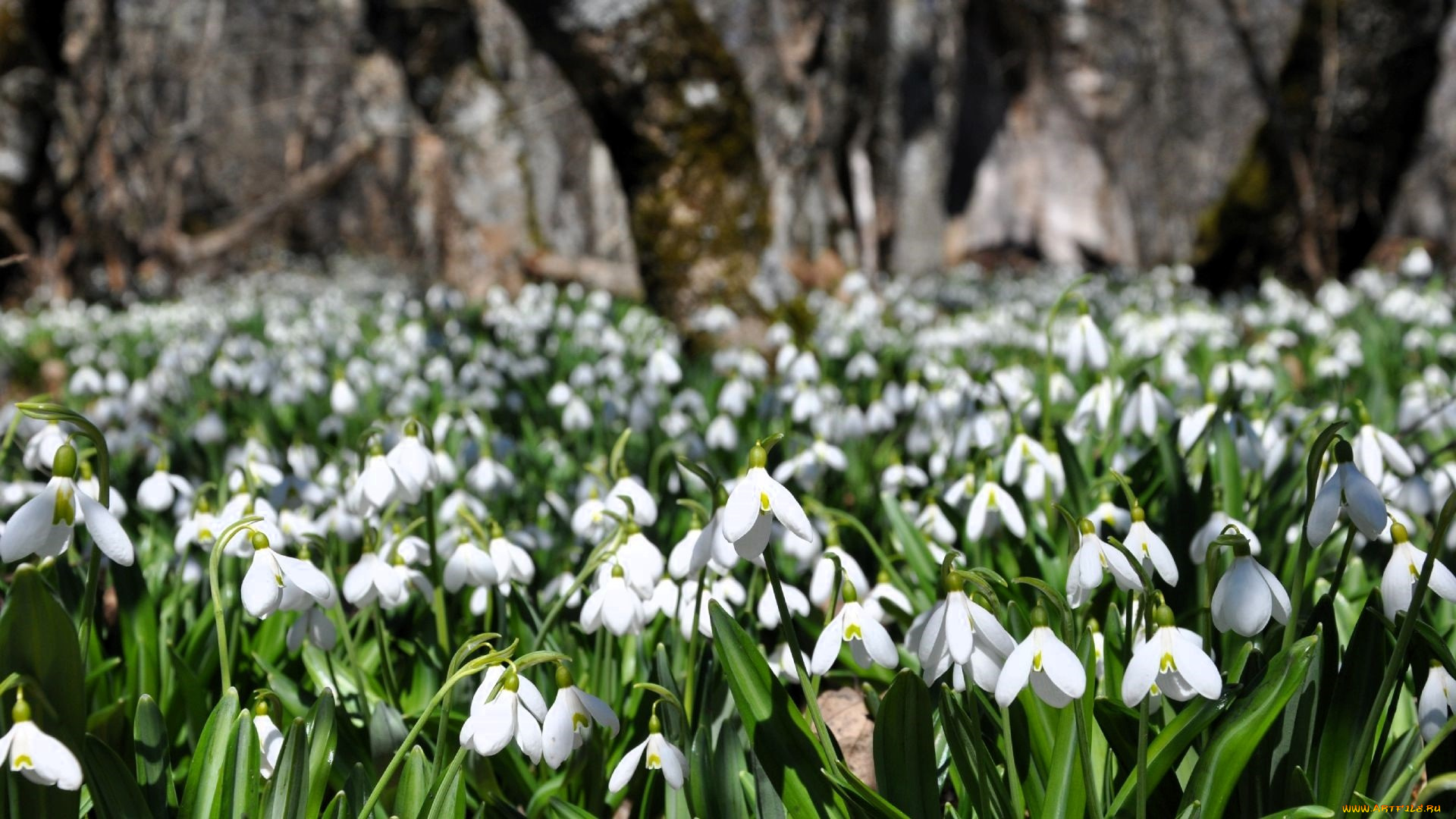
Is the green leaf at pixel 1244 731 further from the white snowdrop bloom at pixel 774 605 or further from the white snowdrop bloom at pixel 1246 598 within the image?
the white snowdrop bloom at pixel 774 605

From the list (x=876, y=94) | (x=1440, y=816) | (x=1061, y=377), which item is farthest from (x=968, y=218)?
(x=1440, y=816)

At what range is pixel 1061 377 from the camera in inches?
131

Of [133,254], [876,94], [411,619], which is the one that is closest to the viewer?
[411,619]

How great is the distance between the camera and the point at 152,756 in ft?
4.38

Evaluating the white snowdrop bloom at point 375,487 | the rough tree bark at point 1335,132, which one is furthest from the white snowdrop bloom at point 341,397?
the rough tree bark at point 1335,132

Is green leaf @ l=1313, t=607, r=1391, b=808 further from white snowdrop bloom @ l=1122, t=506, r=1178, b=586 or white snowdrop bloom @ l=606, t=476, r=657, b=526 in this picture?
white snowdrop bloom @ l=606, t=476, r=657, b=526

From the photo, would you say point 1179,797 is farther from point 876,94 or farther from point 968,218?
point 968,218

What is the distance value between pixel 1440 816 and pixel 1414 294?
12.4ft

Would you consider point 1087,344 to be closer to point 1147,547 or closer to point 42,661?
point 1147,547

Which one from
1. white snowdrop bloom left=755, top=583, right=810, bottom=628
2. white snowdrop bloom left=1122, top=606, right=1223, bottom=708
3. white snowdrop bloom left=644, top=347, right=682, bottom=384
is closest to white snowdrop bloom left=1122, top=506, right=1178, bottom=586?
white snowdrop bloom left=1122, top=606, right=1223, bottom=708

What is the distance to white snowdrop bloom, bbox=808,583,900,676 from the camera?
4.06ft

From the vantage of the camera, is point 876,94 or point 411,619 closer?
point 411,619

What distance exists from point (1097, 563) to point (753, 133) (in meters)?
3.45

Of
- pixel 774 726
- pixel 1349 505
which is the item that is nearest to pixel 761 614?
pixel 774 726
